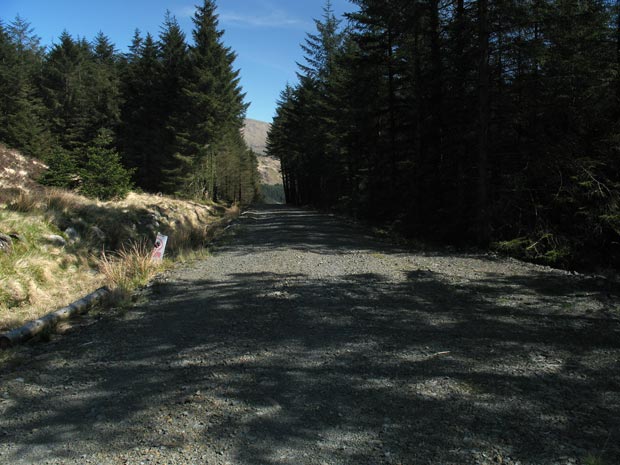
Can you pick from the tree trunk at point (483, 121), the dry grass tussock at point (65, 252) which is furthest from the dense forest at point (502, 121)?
the dry grass tussock at point (65, 252)

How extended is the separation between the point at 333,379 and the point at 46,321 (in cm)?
463

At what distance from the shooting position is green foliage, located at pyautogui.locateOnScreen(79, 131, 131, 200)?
2038 cm

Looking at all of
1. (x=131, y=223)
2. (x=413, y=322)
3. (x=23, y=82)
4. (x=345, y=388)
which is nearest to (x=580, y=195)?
(x=413, y=322)

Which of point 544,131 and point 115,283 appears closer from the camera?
point 115,283

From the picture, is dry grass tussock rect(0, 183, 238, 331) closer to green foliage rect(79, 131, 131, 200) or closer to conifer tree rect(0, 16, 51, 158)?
green foliage rect(79, 131, 131, 200)

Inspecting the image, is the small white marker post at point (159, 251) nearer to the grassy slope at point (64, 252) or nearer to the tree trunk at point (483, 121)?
the grassy slope at point (64, 252)

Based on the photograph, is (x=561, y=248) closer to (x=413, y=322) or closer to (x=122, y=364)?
(x=413, y=322)

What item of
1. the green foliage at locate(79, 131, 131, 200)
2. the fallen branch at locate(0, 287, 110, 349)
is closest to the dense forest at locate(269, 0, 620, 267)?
the fallen branch at locate(0, 287, 110, 349)

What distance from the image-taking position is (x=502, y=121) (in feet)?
42.5

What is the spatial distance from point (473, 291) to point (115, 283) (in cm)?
663

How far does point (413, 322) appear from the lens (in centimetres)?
542

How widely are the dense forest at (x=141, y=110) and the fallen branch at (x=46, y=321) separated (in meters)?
15.5

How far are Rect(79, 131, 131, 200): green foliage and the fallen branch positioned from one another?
1459cm

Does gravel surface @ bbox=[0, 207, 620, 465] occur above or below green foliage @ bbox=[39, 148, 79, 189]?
below
